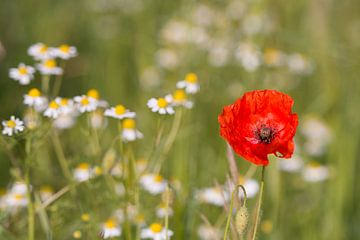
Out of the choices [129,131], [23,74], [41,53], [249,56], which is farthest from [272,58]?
[23,74]

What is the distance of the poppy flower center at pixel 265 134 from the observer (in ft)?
5.47

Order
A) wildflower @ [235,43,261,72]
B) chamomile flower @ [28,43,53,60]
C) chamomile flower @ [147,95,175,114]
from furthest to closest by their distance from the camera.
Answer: wildflower @ [235,43,261,72] → chamomile flower @ [28,43,53,60] → chamomile flower @ [147,95,175,114]

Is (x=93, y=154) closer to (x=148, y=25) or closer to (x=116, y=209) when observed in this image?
(x=116, y=209)

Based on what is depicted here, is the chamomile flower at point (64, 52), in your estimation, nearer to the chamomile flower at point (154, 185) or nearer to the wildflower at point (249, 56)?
the chamomile flower at point (154, 185)

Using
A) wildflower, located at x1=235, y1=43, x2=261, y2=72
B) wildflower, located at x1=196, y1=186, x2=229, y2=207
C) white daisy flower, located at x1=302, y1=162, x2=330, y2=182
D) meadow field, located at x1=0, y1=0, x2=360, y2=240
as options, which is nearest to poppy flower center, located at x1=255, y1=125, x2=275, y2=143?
meadow field, located at x1=0, y1=0, x2=360, y2=240

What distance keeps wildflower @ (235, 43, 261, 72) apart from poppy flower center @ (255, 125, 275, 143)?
62.5 inches

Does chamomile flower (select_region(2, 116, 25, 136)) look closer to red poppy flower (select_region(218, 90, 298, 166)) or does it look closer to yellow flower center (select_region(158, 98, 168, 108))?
yellow flower center (select_region(158, 98, 168, 108))

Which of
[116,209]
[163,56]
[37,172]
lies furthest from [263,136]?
[163,56]

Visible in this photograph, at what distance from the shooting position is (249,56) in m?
3.29

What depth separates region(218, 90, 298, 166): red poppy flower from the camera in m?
1.53

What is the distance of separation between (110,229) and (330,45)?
1.68 metres

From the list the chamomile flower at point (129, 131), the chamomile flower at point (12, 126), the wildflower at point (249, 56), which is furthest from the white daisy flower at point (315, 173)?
the chamomile flower at point (12, 126)

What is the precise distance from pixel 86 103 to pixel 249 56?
4.50 ft

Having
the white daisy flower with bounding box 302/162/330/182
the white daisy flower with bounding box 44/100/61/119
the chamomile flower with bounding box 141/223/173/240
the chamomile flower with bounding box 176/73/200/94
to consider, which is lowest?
the chamomile flower with bounding box 141/223/173/240
